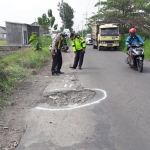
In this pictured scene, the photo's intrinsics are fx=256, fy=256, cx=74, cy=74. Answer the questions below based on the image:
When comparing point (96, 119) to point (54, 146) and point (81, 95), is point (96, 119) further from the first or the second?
point (81, 95)

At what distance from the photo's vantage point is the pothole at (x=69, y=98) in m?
6.24

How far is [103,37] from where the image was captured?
24.3 metres

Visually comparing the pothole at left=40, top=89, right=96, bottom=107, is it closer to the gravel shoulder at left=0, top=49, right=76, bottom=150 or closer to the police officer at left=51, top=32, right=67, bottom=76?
the gravel shoulder at left=0, top=49, right=76, bottom=150

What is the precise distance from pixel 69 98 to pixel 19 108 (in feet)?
4.52

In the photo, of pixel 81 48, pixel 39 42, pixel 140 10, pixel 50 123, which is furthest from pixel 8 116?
pixel 140 10

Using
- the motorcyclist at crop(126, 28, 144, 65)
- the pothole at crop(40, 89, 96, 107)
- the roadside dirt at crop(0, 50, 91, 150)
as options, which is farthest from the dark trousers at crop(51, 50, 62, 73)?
the pothole at crop(40, 89, 96, 107)

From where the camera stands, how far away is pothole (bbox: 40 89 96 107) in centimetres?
624

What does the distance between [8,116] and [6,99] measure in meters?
1.22

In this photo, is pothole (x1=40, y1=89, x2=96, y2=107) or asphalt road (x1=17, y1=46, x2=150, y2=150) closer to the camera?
asphalt road (x1=17, y1=46, x2=150, y2=150)

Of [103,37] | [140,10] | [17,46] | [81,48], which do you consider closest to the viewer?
[81,48]

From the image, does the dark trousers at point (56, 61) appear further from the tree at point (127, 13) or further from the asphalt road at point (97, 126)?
the tree at point (127, 13)

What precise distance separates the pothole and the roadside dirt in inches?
4.1

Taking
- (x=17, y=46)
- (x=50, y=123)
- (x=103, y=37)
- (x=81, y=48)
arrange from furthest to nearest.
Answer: (x=17, y=46)
(x=103, y=37)
(x=81, y=48)
(x=50, y=123)

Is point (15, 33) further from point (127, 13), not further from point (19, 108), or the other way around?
point (19, 108)
